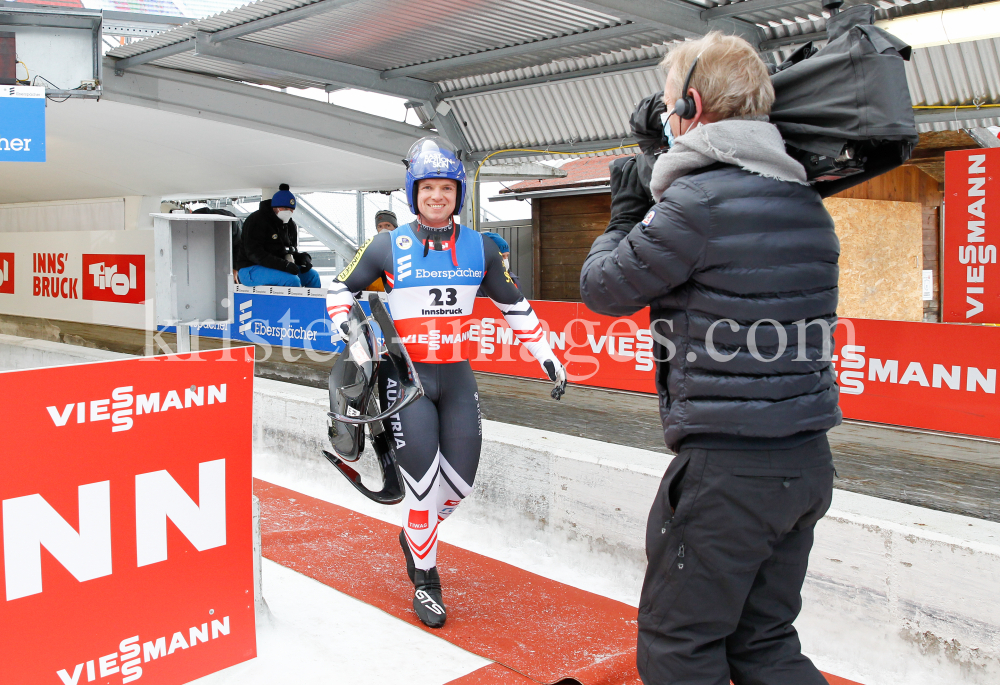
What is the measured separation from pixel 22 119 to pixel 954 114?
7.76 m

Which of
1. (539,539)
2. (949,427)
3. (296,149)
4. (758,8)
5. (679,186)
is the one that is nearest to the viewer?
(679,186)

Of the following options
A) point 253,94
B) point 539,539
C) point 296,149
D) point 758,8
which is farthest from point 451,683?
point 296,149

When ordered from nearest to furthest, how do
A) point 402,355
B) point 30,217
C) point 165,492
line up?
point 165,492 → point 402,355 → point 30,217

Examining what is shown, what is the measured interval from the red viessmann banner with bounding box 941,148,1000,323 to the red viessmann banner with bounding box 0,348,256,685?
161 inches

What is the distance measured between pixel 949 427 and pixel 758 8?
10.7ft

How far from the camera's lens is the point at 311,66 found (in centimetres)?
792

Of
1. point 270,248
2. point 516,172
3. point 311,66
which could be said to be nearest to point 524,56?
point 311,66

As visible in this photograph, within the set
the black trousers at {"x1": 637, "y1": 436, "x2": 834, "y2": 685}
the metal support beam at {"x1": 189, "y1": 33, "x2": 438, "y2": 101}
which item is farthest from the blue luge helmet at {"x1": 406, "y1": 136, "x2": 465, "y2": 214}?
the metal support beam at {"x1": 189, "y1": 33, "x2": 438, "y2": 101}

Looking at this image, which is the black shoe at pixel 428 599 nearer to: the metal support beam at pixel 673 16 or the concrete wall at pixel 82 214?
the metal support beam at pixel 673 16

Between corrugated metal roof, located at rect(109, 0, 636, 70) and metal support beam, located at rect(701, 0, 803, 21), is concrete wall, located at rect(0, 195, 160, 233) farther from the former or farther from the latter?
metal support beam, located at rect(701, 0, 803, 21)

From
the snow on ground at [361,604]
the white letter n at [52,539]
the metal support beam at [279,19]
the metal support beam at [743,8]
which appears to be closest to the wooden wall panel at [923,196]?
the metal support beam at [743,8]

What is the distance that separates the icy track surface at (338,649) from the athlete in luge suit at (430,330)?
0.26m

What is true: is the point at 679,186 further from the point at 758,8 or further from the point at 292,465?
the point at 292,465

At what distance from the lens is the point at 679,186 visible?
189 cm
